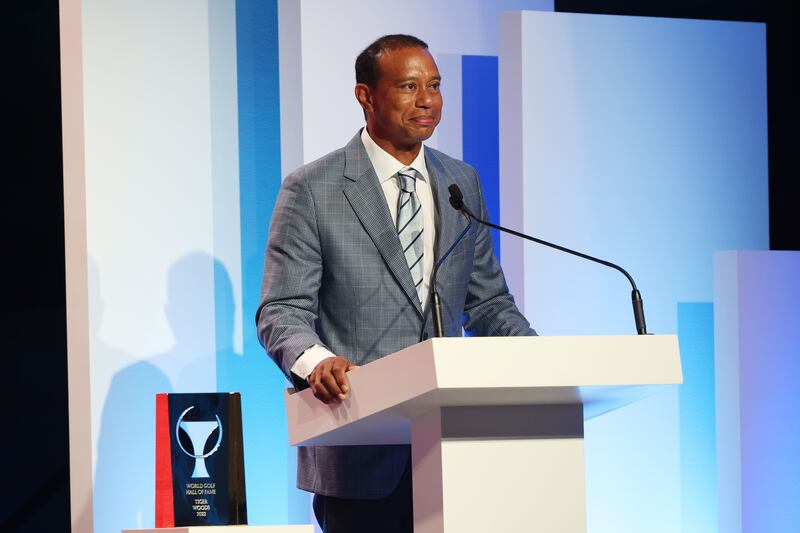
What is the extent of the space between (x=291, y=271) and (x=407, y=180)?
0.35m

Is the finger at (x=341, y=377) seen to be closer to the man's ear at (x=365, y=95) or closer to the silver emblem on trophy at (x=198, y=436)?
the silver emblem on trophy at (x=198, y=436)

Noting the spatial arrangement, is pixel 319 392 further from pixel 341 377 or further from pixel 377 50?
pixel 377 50

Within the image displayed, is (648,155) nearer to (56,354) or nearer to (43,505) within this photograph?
(56,354)

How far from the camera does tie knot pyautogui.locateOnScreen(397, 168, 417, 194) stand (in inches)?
99.6

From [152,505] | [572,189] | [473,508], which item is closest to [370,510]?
[473,508]

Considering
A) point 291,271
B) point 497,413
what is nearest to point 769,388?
point 291,271

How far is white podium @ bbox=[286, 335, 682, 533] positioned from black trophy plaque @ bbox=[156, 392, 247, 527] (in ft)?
1.65

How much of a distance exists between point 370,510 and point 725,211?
1980mm

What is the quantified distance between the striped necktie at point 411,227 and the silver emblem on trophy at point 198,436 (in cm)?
56

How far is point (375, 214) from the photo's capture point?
2.45 metres

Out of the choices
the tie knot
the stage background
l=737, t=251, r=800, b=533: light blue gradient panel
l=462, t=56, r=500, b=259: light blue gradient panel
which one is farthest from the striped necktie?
l=737, t=251, r=800, b=533: light blue gradient panel

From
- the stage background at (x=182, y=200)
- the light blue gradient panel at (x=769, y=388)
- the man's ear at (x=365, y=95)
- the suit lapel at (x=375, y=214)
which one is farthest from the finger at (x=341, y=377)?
the light blue gradient panel at (x=769, y=388)

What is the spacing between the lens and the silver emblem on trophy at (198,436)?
2482mm

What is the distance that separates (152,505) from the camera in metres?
3.36
